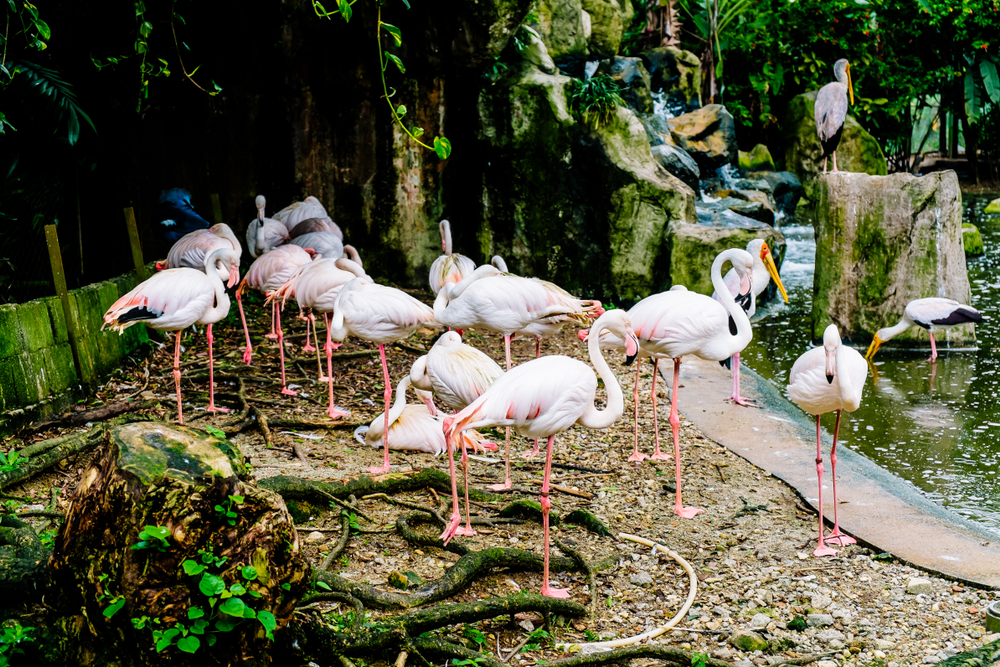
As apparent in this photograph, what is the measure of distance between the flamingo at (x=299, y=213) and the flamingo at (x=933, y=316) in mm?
5807

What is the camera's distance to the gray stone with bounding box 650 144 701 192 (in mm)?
12211

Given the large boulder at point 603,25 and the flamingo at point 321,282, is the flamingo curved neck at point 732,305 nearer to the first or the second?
the flamingo at point 321,282

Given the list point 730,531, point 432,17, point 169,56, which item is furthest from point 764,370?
point 169,56

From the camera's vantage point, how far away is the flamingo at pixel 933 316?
28.3 ft

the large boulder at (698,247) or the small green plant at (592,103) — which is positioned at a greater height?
the small green plant at (592,103)

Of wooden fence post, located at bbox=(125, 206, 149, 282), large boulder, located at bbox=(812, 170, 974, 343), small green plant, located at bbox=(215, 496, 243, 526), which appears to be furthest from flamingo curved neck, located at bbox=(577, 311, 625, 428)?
large boulder, located at bbox=(812, 170, 974, 343)

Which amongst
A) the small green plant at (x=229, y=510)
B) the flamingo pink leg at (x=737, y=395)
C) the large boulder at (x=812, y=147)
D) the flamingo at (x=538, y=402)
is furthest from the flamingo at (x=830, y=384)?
the large boulder at (x=812, y=147)

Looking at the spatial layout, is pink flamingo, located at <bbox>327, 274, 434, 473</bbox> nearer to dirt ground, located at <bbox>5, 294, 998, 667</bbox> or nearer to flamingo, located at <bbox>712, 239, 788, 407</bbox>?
dirt ground, located at <bbox>5, 294, 998, 667</bbox>

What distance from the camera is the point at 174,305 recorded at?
589 centimetres

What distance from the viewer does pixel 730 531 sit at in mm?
4680

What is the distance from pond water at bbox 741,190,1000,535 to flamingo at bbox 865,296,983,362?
32 cm

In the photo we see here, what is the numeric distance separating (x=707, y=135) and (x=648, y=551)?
12.0 m

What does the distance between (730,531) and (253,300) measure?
6.32 meters

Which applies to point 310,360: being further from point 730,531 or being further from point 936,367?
point 936,367
